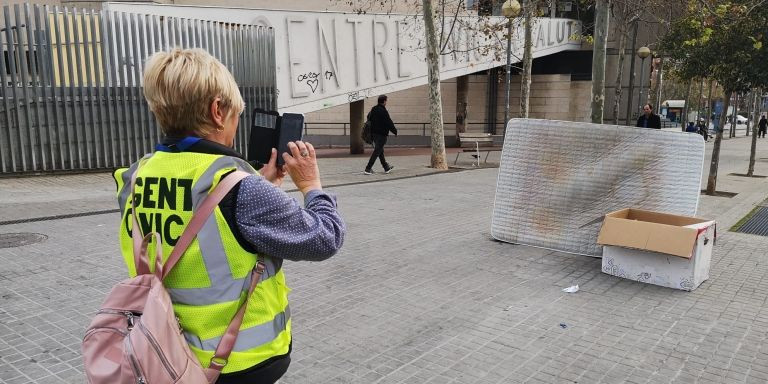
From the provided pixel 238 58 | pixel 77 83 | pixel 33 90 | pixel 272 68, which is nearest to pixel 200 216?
pixel 33 90

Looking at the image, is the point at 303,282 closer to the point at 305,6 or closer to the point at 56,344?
the point at 56,344

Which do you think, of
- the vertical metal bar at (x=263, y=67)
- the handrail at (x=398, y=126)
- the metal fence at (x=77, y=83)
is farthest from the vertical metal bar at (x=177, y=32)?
the handrail at (x=398, y=126)

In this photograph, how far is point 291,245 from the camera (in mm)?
1675

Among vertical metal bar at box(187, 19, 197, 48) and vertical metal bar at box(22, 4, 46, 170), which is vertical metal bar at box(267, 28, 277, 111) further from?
vertical metal bar at box(22, 4, 46, 170)

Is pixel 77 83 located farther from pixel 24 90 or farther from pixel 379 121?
pixel 379 121

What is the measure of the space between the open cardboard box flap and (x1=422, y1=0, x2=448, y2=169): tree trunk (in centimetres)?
947

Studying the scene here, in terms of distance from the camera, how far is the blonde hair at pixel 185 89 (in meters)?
1.65

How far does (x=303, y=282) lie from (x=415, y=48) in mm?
15392

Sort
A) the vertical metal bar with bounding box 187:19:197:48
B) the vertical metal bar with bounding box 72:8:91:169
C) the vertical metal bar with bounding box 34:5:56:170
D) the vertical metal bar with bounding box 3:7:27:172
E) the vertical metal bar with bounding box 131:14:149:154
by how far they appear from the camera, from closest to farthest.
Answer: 1. the vertical metal bar with bounding box 3:7:27:172
2. the vertical metal bar with bounding box 34:5:56:170
3. the vertical metal bar with bounding box 72:8:91:169
4. the vertical metal bar with bounding box 131:14:149:154
5. the vertical metal bar with bounding box 187:19:197:48

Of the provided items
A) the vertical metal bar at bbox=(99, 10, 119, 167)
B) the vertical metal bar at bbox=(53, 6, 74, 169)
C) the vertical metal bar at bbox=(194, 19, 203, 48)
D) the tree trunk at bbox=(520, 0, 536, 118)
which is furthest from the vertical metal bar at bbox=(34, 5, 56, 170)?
the tree trunk at bbox=(520, 0, 536, 118)

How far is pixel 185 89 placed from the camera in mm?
1651

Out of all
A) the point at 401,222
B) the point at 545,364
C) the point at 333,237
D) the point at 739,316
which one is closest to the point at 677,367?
the point at 545,364

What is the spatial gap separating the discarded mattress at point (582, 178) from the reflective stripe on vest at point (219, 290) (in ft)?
16.8

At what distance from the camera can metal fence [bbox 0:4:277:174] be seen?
10.8 metres
